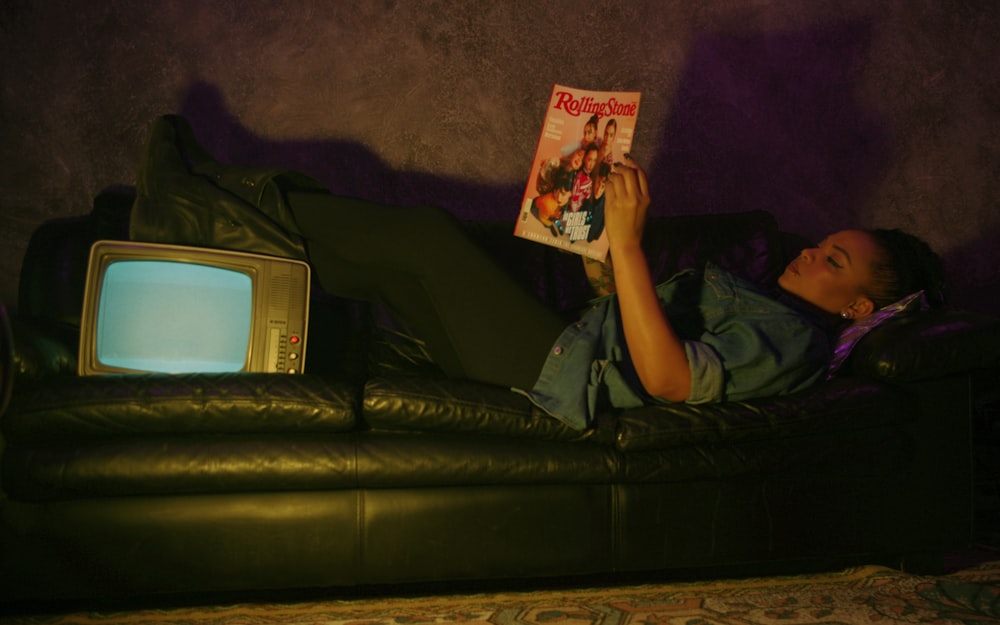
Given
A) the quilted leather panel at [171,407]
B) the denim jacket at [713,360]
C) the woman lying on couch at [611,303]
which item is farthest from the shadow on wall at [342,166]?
the quilted leather panel at [171,407]

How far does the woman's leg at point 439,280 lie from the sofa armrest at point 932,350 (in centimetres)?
72

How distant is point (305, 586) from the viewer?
1.64m

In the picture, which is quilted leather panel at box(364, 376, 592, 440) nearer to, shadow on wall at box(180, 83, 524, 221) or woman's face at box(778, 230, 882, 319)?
woman's face at box(778, 230, 882, 319)

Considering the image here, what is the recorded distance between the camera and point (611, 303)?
6.02ft

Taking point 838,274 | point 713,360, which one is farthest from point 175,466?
point 838,274

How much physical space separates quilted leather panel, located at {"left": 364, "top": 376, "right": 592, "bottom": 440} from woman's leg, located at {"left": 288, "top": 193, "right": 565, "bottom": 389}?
0.32ft

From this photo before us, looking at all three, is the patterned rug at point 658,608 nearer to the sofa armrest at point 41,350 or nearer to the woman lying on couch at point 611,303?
the woman lying on couch at point 611,303

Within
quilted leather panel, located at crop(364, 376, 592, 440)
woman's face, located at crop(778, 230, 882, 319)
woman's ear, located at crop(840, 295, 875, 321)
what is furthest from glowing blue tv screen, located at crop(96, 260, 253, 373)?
woman's ear, located at crop(840, 295, 875, 321)

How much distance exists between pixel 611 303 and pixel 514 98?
1356mm

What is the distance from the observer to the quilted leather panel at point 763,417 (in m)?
1.70

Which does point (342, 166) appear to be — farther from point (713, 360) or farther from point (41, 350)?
point (713, 360)

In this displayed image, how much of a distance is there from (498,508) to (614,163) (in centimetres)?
79

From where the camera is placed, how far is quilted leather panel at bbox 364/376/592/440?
168cm

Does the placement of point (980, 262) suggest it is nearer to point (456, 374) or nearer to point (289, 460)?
point (456, 374)
